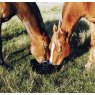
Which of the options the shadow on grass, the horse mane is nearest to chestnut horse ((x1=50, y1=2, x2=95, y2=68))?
the horse mane

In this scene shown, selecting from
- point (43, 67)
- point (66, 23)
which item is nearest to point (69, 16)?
point (66, 23)

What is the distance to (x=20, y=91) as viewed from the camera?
5066 millimetres

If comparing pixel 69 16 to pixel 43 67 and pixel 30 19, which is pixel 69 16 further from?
pixel 43 67

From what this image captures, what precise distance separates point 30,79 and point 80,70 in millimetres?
680

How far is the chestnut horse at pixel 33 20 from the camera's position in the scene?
5.03m

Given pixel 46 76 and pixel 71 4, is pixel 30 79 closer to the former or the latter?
pixel 46 76

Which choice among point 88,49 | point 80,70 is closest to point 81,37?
point 88,49

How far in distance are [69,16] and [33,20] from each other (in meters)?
0.45

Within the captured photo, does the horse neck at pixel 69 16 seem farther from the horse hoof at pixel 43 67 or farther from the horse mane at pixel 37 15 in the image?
the horse hoof at pixel 43 67

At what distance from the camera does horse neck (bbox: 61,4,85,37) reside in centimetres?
506

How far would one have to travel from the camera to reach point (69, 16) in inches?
200

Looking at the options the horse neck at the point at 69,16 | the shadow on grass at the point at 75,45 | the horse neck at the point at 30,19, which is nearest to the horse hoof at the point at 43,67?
the shadow on grass at the point at 75,45

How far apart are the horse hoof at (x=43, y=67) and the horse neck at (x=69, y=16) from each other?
1.62 ft

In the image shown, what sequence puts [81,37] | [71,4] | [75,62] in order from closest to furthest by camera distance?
1. [71,4]
2. [75,62]
3. [81,37]
